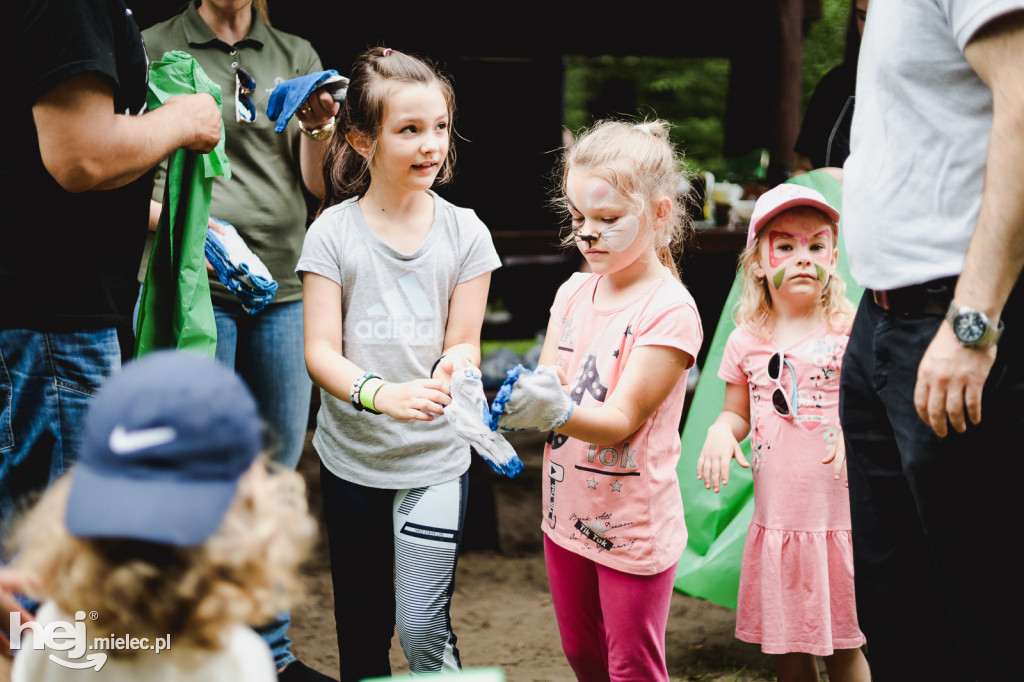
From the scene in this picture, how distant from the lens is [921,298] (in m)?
1.60

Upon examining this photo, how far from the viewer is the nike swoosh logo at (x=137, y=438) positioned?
3.33 ft

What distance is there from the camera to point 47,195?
75.5 inches

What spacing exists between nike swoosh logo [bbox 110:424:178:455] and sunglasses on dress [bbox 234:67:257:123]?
1.69 m

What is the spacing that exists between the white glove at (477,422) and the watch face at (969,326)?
83 cm

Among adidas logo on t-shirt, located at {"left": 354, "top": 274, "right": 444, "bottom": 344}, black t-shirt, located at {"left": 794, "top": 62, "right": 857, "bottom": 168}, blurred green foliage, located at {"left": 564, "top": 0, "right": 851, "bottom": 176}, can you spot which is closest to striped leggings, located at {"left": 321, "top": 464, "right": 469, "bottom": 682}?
adidas logo on t-shirt, located at {"left": 354, "top": 274, "right": 444, "bottom": 344}

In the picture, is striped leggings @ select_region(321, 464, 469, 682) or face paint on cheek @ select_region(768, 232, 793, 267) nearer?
striped leggings @ select_region(321, 464, 469, 682)

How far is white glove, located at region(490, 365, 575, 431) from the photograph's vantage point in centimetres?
170

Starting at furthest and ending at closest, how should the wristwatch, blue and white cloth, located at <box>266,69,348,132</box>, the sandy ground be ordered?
the sandy ground, blue and white cloth, located at <box>266,69,348,132</box>, the wristwatch

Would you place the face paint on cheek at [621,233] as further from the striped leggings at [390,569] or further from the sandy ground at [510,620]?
the sandy ground at [510,620]

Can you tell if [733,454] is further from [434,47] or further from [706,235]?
[434,47]

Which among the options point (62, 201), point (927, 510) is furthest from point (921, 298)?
point (62, 201)

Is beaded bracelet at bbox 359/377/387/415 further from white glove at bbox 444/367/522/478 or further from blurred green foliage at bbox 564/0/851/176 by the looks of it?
blurred green foliage at bbox 564/0/851/176

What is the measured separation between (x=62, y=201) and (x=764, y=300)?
1.76m

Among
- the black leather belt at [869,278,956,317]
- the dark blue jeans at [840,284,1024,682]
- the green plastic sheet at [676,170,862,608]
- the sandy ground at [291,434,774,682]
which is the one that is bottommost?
the sandy ground at [291,434,774,682]
